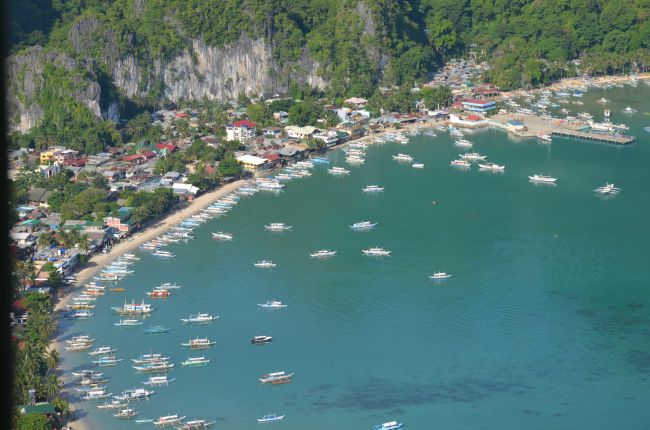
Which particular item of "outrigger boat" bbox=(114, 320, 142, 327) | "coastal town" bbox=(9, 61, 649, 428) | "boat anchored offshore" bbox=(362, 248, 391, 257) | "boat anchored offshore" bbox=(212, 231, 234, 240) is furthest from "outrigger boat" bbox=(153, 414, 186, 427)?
"boat anchored offshore" bbox=(212, 231, 234, 240)

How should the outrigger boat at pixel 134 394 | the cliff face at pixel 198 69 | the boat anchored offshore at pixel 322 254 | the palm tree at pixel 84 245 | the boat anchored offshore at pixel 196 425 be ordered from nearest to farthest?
the boat anchored offshore at pixel 196 425, the outrigger boat at pixel 134 394, the palm tree at pixel 84 245, the boat anchored offshore at pixel 322 254, the cliff face at pixel 198 69

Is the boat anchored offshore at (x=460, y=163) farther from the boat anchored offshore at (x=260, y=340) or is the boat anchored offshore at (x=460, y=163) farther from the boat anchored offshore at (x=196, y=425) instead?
the boat anchored offshore at (x=196, y=425)

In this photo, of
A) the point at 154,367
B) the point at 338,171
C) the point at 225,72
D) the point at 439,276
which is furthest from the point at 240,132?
the point at 154,367

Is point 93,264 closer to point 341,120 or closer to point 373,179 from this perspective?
point 373,179

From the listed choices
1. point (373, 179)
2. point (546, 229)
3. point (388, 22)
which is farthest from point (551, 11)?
point (546, 229)

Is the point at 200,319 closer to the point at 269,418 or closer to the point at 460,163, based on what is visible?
the point at 269,418

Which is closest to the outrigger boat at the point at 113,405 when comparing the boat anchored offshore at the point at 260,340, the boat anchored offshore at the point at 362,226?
the boat anchored offshore at the point at 260,340

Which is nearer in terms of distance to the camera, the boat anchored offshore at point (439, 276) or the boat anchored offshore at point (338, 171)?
the boat anchored offshore at point (439, 276)
